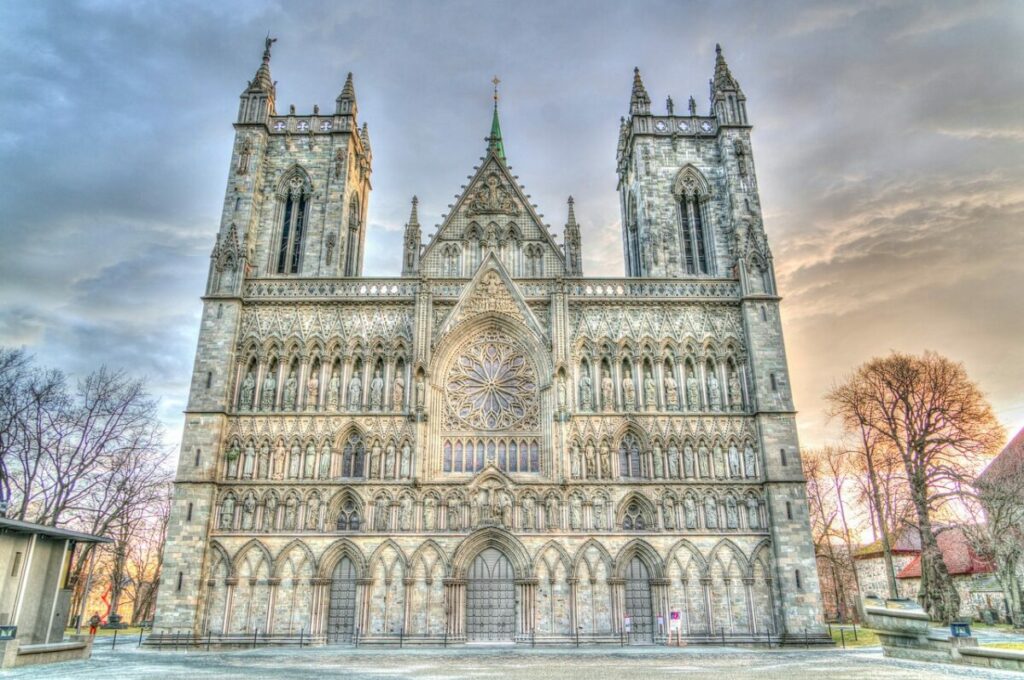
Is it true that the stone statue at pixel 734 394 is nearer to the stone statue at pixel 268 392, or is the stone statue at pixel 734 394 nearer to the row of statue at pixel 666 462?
the row of statue at pixel 666 462

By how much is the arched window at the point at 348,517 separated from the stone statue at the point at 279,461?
2.84 metres

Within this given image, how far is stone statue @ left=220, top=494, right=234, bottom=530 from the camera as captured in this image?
86.9 ft

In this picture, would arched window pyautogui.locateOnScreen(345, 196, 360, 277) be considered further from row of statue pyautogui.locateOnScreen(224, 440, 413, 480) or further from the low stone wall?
the low stone wall

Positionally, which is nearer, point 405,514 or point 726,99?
point 405,514

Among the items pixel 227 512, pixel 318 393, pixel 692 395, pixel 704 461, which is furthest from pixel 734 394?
pixel 227 512

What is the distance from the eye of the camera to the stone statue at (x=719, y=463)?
90.1 feet

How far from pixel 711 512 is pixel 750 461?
2780mm

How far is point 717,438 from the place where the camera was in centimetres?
2798

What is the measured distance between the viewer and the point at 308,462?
27.5 metres

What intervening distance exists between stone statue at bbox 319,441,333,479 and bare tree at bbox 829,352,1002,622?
24.6m

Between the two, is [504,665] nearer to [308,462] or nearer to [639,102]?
[308,462]

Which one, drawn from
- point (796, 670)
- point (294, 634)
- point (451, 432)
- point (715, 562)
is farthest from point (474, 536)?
point (796, 670)

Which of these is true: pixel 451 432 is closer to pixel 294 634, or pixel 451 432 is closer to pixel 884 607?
pixel 294 634

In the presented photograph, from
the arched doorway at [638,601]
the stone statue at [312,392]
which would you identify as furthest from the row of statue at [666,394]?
the stone statue at [312,392]
